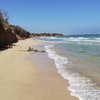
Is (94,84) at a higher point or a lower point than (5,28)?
lower

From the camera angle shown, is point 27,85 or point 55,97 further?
point 27,85

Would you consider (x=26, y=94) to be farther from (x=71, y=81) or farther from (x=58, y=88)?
(x=71, y=81)

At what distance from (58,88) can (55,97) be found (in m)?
1.23

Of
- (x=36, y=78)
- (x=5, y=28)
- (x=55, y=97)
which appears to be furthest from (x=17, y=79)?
(x=5, y=28)

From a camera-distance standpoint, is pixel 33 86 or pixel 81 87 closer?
pixel 81 87

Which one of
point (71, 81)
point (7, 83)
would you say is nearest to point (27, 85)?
point (7, 83)

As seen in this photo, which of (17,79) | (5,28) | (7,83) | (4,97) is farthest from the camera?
(5,28)

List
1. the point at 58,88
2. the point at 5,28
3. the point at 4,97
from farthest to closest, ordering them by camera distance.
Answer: the point at 5,28, the point at 58,88, the point at 4,97

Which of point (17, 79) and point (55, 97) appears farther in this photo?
point (17, 79)

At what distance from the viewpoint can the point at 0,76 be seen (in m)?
11.7

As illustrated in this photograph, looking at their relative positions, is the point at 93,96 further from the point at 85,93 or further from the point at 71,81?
the point at 71,81

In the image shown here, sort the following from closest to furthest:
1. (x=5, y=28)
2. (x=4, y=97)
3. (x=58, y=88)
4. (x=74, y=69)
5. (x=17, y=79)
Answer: (x=4, y=97)
(x=58, y=88)
(x=17, y=79)
(x=74, y=69)
(x=5, y=28)

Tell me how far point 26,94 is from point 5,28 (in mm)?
18953

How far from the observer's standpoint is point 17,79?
1130cm
